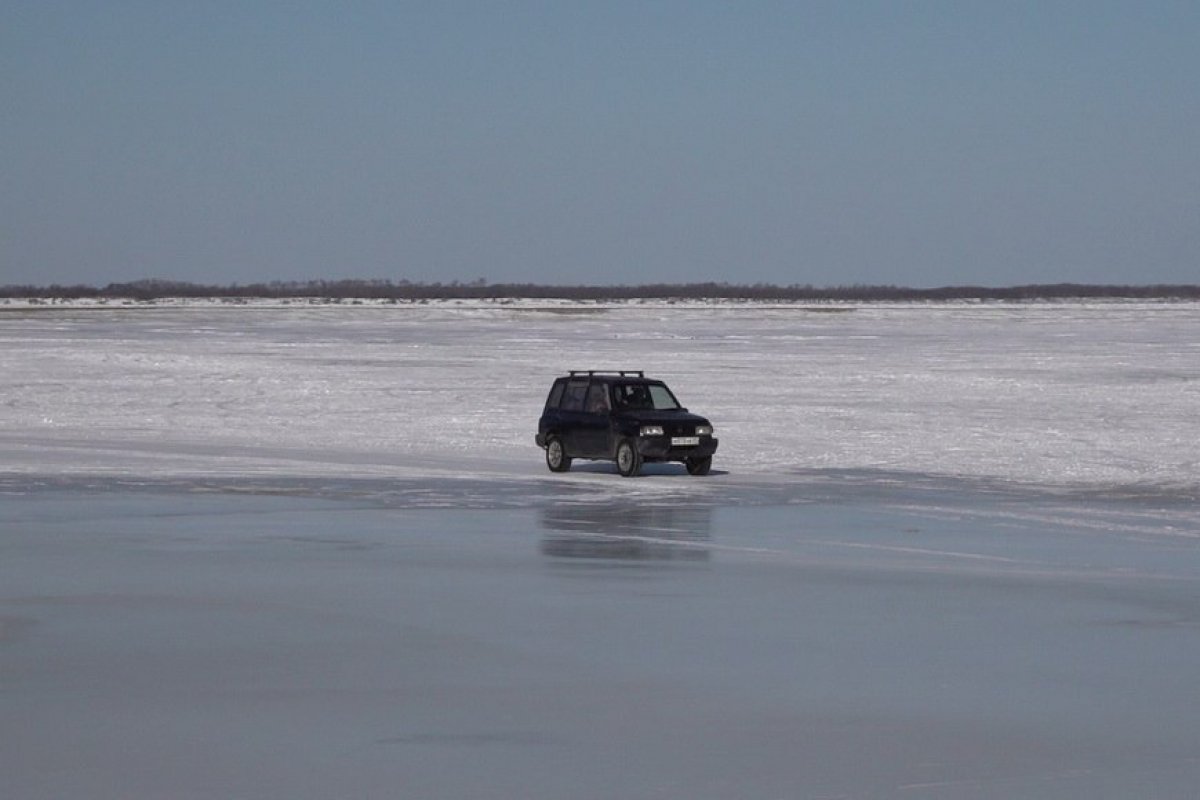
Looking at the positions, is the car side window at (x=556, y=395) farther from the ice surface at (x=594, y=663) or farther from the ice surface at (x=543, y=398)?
the ice surface at (x=594, y=663)

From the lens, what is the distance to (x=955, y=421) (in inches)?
1419

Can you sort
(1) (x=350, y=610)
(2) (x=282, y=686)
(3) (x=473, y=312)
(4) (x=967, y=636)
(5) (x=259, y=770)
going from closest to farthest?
(5) (x=259, y=770) → (2) (x=282, y=686) → (4) (x=967, y=636) → (1) (x=350, y=610) → (3) (x=473, y=312)

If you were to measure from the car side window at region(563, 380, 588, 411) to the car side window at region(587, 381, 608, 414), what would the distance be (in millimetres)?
143

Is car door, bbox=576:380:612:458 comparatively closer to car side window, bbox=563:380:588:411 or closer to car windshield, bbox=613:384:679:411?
car windshield, bbox=613:384:679:411

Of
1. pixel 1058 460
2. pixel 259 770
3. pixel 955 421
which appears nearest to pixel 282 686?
pixel 259 770

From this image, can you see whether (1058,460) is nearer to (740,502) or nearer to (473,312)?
(740,502)

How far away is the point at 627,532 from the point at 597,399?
31.8 ft

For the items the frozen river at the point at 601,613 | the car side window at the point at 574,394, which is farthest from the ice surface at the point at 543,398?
the car side window at the point at 574,394

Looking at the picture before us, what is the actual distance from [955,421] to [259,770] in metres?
28.8

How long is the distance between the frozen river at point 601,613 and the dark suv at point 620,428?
494 mm

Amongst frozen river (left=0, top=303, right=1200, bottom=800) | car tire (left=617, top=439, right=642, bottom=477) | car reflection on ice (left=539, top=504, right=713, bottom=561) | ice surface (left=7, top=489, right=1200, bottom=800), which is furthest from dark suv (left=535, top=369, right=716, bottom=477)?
ice surface (left=7, top=489, right=1200, bottom=800)

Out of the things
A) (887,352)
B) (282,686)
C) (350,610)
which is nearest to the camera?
(282,686)

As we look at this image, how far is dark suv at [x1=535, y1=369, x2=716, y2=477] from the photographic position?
27.2m

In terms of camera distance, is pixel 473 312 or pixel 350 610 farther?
pixel 473 312
